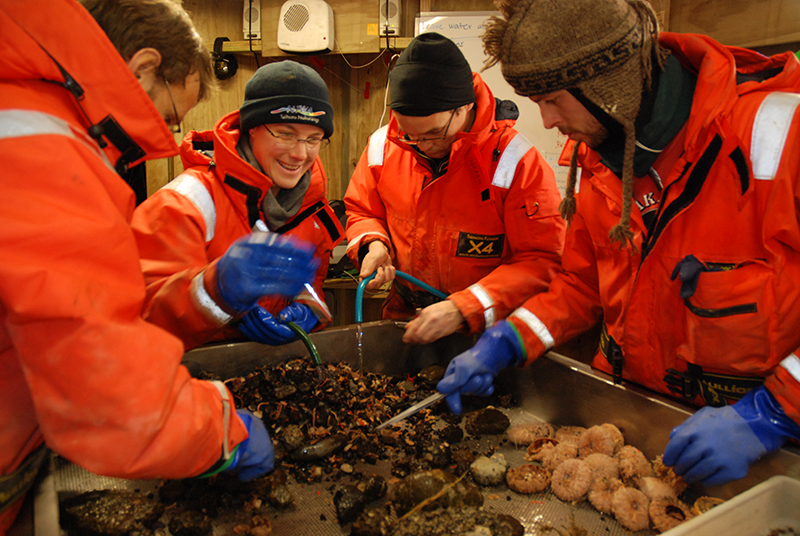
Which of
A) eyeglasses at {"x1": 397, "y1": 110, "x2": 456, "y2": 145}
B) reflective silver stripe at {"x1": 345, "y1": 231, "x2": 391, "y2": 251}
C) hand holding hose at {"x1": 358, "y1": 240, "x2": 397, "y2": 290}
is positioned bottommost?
hand holding hose at {"x1": 358, "y1": 240, "x2": 397, "y2": 290}

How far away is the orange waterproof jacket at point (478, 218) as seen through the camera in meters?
1.87

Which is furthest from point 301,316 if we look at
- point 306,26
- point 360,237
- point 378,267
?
point 306,26

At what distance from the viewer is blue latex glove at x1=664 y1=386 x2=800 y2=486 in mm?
1096

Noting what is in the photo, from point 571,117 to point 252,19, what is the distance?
3553mm

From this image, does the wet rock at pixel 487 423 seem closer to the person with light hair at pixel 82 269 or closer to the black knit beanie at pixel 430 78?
the person with light hair at pixel 82 269

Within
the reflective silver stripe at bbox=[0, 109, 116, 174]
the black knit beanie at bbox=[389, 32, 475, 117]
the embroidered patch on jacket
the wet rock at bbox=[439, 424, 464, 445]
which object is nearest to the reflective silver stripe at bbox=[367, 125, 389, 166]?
the black knit beanie at bbox=[389, 32, 475, 117]

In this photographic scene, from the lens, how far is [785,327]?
1.13 metres

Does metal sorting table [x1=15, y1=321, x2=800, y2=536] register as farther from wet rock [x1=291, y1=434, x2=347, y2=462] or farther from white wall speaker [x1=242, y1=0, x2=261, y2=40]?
white wall speaker [x1=242, y1=0, x2=261, y2=40]

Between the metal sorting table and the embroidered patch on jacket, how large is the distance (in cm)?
36

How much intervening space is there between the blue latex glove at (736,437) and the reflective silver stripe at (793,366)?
84mm

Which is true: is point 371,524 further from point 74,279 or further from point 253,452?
point 74,279

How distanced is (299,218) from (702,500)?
171 cm

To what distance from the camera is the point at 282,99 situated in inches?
74.0

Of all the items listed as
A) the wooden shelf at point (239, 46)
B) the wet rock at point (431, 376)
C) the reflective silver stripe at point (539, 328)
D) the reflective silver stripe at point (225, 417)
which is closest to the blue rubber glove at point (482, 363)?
the reflective silver stripe at point (539, 328)
